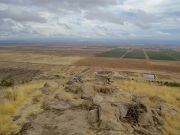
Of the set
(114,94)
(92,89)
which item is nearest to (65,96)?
(92,89)

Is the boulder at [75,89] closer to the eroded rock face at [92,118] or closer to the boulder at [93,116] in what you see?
the eroded rock face at [92,118]

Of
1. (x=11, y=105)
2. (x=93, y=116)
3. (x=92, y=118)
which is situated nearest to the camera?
(x=92, y=118)

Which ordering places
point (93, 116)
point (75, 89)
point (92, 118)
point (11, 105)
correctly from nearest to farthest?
point (92, 118) → point (93, 116) → point (11, 105) → point (75, 89)

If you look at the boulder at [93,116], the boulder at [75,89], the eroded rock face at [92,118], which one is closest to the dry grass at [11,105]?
the eroded rock face at [92,118]

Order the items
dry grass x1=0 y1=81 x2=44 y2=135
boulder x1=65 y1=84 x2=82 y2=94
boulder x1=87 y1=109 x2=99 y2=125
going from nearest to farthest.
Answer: dry grass x1=0 y1=81 x2=44 y2=135 < boulder x1=87 y1=109 x2=99 y2=125 < boulder x1=65 y1=84 x2=82 y2=94

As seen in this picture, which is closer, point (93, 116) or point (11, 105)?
point (93, 116)

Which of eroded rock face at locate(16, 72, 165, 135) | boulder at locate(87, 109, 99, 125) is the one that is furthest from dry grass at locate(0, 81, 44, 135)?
boulder at locate(87, 109, 99, 125)

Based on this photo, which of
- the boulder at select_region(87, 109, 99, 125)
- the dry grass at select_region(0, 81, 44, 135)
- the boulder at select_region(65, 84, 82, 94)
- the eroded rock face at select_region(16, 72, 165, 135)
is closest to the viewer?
the eroded rock face at select_region(16, 72, 165, 135)

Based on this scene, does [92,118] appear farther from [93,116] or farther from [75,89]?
[75,89]

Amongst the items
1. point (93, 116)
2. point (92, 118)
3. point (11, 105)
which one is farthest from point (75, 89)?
point (92, 118)

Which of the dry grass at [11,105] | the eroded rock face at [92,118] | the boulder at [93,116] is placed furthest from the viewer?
the boulder at [93,116]

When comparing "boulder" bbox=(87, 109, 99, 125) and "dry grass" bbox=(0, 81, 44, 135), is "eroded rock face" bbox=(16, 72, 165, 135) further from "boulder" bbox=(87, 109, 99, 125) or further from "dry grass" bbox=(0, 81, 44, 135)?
"dry grass" bbox=(0, 81, 44, 135)

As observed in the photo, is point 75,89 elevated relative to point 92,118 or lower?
elevated
